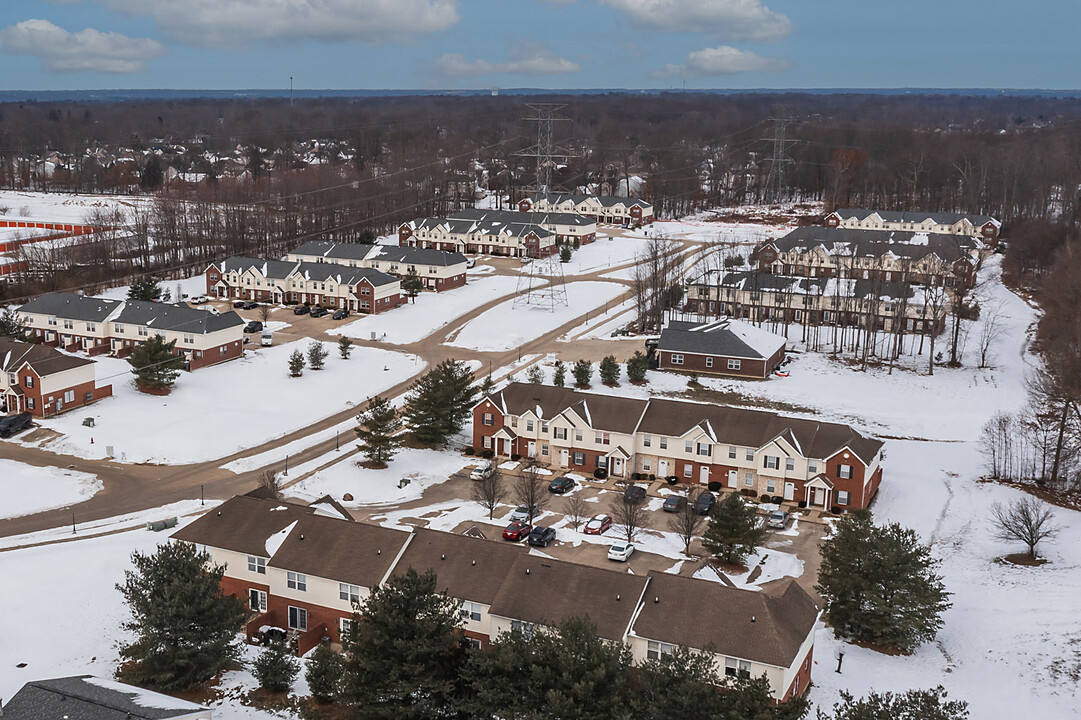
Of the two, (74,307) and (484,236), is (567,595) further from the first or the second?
(484,236)

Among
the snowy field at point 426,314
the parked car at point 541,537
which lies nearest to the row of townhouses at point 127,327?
the snowy field at point 426,314

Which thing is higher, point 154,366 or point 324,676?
point 154,366

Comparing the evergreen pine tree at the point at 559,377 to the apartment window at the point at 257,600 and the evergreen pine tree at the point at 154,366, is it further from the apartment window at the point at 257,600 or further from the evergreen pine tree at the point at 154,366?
the apartment window at the point at 257,600

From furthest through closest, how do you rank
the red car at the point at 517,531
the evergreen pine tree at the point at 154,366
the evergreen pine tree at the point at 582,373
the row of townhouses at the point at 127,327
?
the row of townhouses at the point at 127,327 → the evergreen pine tree at the point at 582,373 → the evergreen pine tree at the point at 154,366 → the red car at the point at 517,531

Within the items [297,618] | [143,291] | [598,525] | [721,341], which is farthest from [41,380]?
[721,341]

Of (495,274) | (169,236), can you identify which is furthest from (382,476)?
(169,236)

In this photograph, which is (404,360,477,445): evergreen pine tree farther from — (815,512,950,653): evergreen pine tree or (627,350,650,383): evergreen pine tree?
(815,512,950,653): evergreen pine tree
